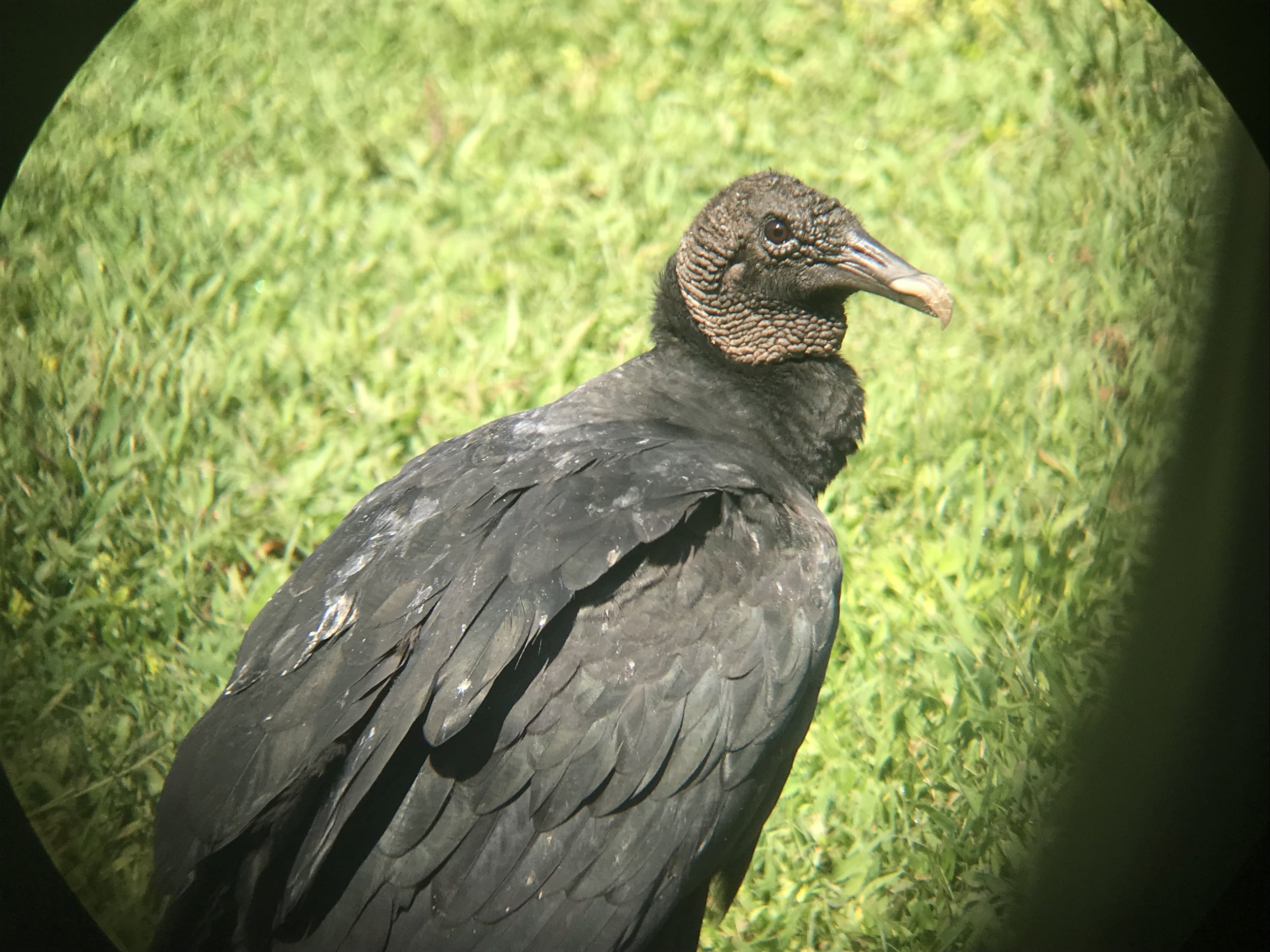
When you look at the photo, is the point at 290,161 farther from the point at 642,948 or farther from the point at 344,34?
the point at 642,948

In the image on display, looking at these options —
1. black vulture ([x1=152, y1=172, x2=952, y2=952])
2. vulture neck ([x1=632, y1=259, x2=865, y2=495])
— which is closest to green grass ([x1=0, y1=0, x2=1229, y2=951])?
black vulture ([x1=152, y1=172, x2=952, y2=952])

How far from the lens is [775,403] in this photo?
9.05 feet

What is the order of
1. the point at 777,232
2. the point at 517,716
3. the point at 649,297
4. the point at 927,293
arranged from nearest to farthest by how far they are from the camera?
the point at 517,716
the point at 927,293
the point at 777,232
the point at 649,297

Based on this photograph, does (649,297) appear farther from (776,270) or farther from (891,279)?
(891,279)

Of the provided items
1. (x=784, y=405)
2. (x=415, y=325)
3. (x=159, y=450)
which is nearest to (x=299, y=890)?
(x=159, y=450)

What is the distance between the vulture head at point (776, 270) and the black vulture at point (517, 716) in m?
0.43

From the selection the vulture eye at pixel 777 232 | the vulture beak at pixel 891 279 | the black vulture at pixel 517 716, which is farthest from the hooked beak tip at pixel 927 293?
the black vulture at pixel 517 716

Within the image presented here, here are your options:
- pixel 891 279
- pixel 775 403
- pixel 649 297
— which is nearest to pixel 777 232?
pixel 891 279

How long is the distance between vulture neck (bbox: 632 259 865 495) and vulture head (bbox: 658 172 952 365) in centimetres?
3

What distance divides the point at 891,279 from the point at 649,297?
1.10 meters

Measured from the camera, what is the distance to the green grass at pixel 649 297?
220 centimetres

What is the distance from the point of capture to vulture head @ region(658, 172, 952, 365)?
8.89 ft

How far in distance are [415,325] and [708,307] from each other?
114cm

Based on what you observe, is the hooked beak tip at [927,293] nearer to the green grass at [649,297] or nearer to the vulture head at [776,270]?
the vulture head at [776,270]
